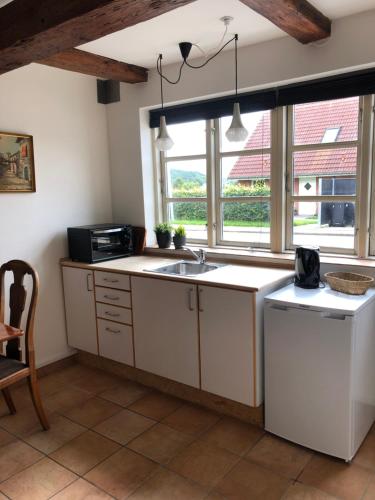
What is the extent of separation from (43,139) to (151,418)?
2199 millimetres

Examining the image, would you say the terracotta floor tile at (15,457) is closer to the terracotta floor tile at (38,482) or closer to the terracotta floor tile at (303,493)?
the terracotta floor tile at (38,482)

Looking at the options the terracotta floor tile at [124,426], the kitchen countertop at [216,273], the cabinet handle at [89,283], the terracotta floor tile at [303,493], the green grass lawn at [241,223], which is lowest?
the terracotta floor tile at [303,493]

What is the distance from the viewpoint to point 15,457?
2268 millimetres

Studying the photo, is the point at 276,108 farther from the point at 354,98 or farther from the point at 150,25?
the point at 150,25

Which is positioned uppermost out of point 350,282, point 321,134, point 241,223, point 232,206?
point 321,134

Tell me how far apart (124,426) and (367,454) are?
1.40m

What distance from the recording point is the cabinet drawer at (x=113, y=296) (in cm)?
298

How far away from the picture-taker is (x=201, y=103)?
325 cm

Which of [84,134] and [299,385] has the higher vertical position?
[84,134]

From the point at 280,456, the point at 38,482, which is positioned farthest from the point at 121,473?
the point at 280,456

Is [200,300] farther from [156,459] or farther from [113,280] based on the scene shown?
[156,459]

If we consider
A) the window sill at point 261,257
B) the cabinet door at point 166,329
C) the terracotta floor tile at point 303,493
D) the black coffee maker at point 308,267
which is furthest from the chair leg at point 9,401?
the black coffee maker at point 308,267

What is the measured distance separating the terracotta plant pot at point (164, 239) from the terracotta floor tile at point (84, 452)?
1577mm

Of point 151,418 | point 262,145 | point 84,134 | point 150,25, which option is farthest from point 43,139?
point 151,418
